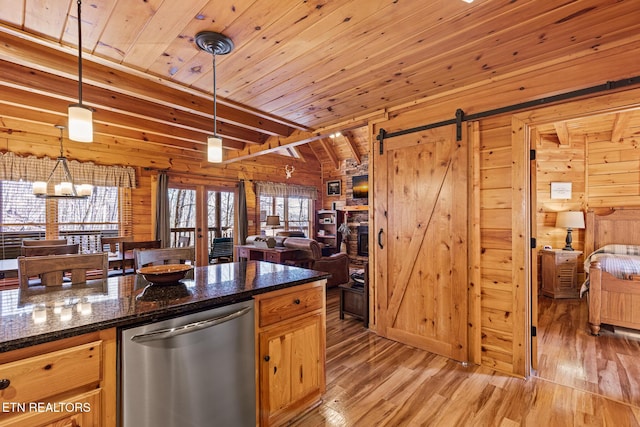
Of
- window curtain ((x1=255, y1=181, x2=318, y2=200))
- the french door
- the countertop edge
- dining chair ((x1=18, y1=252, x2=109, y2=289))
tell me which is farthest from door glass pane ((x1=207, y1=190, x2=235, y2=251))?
the countertop edge

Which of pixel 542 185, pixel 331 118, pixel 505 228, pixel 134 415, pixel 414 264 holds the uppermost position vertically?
pixel 331 118

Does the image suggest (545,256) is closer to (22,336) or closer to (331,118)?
(331,118)

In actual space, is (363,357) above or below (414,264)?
below

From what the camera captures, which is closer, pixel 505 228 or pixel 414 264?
pixel 505 228

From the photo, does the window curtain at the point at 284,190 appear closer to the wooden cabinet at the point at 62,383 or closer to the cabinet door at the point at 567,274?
the cabinet door at the point at 567,274

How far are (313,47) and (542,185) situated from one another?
4968 mm

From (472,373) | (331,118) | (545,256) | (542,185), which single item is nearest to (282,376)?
(472,373)

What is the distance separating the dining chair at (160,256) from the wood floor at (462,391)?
1504 millimetres

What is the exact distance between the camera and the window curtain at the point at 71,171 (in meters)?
4.41

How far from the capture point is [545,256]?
486 cm

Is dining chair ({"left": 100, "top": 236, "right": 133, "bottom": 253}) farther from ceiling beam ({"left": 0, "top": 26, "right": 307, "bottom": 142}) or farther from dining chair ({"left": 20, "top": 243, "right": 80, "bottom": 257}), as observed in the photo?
ceiling beam ({"left": 0, "top": 26, "right": 307, "bottom": 142})

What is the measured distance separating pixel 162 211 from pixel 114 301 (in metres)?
4.81

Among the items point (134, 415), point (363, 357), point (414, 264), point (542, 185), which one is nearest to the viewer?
point (134, 415)

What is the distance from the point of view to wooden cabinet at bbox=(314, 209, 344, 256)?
8422mm
